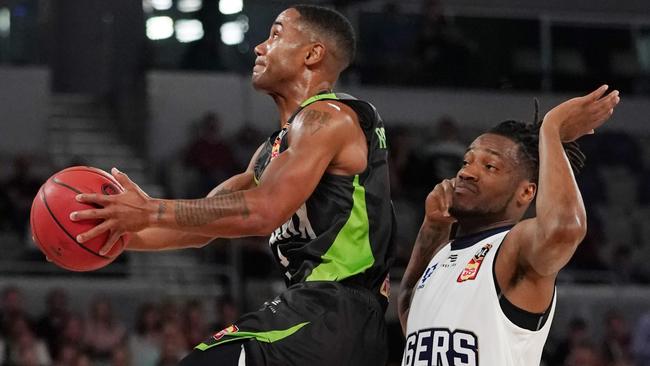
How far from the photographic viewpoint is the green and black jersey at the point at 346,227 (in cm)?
446

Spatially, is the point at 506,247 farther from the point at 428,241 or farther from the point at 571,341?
the point at 571,341

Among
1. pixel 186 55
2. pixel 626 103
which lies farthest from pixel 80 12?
pixel 626 103

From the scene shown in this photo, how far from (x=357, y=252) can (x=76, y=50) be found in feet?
41.0

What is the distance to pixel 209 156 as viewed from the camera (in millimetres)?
12977

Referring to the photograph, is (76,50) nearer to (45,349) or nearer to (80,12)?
(80,12)

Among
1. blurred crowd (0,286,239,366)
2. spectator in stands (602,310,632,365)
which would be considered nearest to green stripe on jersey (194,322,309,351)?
blurred crowd (0,286,239,366)

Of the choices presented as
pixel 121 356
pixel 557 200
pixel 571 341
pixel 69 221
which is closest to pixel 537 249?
pixel 557 200

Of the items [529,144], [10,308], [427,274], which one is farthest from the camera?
[10,308]

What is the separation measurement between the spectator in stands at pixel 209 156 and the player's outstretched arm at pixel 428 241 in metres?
7.72

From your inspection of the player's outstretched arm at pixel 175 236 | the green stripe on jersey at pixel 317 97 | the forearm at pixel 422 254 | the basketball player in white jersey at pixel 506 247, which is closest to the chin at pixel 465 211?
the basketball player in white jersey at pixel 506 247

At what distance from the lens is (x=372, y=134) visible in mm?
4566

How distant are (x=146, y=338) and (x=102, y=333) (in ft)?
1.29

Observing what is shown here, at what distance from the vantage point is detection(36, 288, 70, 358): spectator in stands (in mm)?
10344

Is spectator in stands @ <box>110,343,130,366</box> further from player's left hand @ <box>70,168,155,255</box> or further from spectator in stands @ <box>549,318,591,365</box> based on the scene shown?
player's left hand @ <box>70,168,155,255</box>
